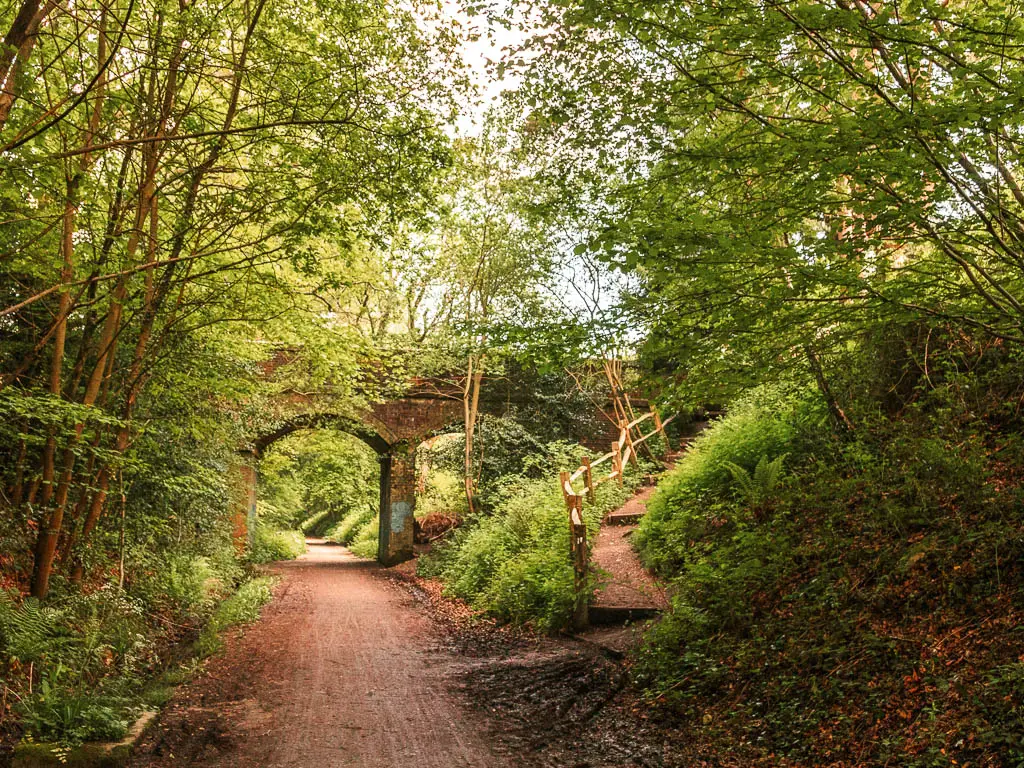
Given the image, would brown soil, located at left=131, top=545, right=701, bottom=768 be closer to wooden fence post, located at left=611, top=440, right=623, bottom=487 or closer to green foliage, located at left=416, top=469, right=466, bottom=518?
wooden fence post, located at left=611, top=440, right=623, bottom=487

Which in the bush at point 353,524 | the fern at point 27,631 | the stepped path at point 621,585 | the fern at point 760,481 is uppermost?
the fern at point 760,481

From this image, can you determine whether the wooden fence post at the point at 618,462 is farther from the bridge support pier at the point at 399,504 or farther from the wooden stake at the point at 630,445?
the bridge support pier at the point at 399,504

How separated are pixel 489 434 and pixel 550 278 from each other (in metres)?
4.74

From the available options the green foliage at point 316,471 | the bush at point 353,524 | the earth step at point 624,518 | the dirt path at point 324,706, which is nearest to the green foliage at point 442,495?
the green foliage at point 316,471

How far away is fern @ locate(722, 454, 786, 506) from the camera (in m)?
7.68

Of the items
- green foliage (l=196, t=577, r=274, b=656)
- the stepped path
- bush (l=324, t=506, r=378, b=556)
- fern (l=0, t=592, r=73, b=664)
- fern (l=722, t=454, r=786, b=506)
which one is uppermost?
fern (l=722, t=454, r=786, b=506)

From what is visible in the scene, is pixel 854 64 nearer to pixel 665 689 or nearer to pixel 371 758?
pixel 665 689

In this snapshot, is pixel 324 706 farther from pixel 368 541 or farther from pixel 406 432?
pixel 368 541

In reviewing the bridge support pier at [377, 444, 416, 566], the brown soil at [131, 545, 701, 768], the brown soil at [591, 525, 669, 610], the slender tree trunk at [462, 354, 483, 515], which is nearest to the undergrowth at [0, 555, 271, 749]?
the brown soil at [131, 545, 701, 768]

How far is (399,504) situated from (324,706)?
523 inches

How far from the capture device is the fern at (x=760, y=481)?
768cm

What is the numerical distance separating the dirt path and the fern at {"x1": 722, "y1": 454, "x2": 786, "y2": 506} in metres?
3.84

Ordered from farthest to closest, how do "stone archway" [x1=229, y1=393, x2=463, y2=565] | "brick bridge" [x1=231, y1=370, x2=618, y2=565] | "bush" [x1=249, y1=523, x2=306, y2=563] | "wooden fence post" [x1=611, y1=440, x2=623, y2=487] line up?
"bush" [x1=249, y1=523, x2=306, y2=563]
"brick bridge" [x1=231, y1=370, x2=618, y2=565]
"stone archway" [x1=229, y1=393, x2=463, y2=565]
"wooden fence post" [x1=611, y1=440, x2=623, y2=487]

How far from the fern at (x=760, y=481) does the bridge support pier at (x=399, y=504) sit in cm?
1216
